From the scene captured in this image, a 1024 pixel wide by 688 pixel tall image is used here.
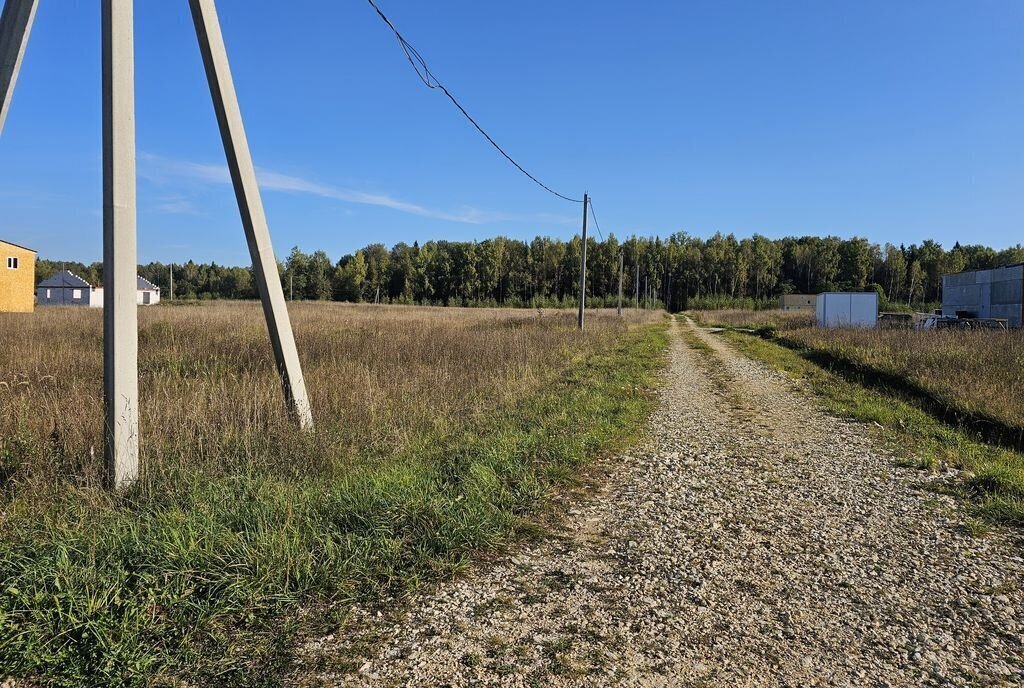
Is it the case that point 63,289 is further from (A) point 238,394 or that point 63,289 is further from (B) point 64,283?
(A) point 238,394

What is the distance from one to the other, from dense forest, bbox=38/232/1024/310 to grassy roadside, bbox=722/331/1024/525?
3016 inches

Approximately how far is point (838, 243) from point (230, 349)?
111933 mm

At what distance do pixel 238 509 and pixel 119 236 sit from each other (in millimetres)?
2053

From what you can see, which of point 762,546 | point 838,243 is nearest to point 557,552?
point 762,546

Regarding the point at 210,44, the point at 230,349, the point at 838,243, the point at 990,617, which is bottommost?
the point at 990,617

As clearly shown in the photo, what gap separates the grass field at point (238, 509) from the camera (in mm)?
2500

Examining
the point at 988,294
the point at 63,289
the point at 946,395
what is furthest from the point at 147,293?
the point at 988,294

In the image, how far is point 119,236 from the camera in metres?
3.86

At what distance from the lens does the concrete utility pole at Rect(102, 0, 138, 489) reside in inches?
151

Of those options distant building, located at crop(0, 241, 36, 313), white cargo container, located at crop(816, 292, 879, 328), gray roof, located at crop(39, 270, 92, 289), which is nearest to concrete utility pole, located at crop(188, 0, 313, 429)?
white cargo container, located at crop(816, 292, 879, 328)

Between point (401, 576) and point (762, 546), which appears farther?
point (762, 546)

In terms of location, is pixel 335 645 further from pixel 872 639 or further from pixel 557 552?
pixel 872 639

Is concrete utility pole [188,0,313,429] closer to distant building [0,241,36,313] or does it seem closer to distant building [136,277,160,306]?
distant building [0,241,36,313]

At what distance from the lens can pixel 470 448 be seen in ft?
18.5
